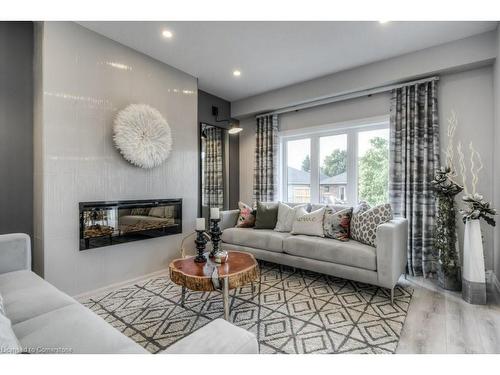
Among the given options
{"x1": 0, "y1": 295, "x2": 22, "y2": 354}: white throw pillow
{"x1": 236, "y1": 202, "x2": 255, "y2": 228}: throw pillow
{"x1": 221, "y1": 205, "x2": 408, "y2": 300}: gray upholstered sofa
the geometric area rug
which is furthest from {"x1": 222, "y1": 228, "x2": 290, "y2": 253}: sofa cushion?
{"x1": 0, "y1": 295, "x2": 22, "y2": 354}: white throw pillow

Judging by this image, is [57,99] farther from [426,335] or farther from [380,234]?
[426,335]

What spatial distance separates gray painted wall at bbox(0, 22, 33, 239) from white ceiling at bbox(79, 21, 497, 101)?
66 cm

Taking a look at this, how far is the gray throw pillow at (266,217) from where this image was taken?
362 centimetres

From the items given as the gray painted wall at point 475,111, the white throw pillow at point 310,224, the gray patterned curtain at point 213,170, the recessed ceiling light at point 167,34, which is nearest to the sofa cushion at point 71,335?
the white throw pillow at point 310,224

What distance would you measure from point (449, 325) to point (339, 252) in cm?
101

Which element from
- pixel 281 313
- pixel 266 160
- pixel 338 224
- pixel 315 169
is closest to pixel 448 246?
pixel 338 224

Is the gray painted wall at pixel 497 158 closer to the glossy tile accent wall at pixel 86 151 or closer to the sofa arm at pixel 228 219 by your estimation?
the sofa arm at pixel 228 219

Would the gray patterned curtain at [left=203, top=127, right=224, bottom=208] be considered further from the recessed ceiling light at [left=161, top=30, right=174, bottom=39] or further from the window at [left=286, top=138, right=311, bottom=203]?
the recessed ceiling light at [left=161, top=30, right=174, bottom=39]

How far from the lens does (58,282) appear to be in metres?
2.41

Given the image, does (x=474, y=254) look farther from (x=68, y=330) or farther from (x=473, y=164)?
(x=68, y=330)

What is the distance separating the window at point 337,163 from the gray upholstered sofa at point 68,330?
3364mm

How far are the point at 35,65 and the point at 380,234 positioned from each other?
365 cm

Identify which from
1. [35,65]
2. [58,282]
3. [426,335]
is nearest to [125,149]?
[35,65]

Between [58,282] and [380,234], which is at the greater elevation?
[380,234]
